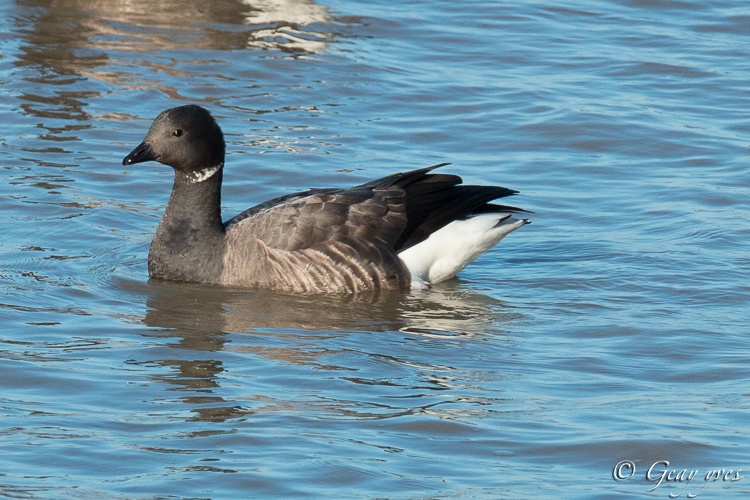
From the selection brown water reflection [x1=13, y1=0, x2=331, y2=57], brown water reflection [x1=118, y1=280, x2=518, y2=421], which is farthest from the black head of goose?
brown water reflection [x1=13, y1=0, x2=331, y2=57]

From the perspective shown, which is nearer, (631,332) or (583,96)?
(631,332)

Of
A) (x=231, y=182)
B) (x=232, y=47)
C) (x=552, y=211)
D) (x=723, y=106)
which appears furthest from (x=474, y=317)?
(x=232, y=47)

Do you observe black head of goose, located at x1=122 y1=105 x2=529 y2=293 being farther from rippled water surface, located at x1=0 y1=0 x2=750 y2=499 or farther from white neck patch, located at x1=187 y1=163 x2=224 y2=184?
rippled water surface, located at x1=0 y1=0 x2=750 y2=499

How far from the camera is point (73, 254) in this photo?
34.9 ft

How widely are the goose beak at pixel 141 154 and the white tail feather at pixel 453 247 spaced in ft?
6.55

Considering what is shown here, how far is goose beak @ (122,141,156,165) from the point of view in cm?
1009

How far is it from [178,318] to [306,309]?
36.3 inches

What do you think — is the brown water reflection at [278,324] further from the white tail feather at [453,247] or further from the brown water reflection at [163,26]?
the brown water reflection at [163,26]

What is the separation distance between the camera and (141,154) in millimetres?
10133

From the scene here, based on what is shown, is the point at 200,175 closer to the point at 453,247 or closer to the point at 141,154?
the point at 141,154

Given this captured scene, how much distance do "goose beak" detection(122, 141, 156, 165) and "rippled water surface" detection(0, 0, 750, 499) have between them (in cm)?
89

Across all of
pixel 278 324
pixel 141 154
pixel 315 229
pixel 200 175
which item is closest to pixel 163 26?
pixel 200 175

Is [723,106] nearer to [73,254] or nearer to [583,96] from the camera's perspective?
[583,96]

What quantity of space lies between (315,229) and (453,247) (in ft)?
3.62
